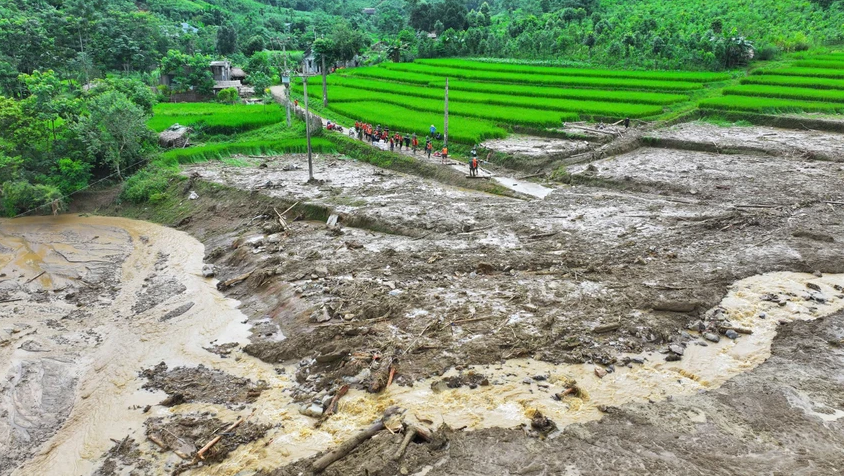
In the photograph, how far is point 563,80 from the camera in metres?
45.2

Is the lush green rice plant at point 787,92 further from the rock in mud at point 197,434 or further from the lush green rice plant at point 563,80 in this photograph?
the rock in mud at point 197,434

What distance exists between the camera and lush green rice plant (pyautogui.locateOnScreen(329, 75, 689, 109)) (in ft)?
125

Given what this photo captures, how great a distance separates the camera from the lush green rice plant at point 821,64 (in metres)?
41.3

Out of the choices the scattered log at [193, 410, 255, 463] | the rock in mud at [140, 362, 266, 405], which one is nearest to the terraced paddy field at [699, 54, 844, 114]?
the rock in mud at [140, 362, 266, 405]

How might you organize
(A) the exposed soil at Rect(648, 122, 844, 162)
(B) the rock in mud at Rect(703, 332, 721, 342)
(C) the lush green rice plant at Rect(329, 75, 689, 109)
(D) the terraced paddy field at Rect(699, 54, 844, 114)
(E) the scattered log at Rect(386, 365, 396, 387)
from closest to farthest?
1. (E) the scattered log at Rect(386, 365, 396, 387)
2. (B) the rock in mud at Rect(703, 332, 721, 342)
3. (A) the exposed soil at Rect(648, 122, 844, 162)
4. (D) the terraced paddy field at Rect(699, 54, 844, 114)
5. (C) the lush green rice plant at Rect(329, 75, 689, 109)

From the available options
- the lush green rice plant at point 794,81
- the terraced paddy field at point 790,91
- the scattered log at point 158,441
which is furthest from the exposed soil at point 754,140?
the scattered log at point 158,441

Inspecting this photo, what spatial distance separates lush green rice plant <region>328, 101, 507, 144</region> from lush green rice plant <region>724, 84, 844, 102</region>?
1823cm

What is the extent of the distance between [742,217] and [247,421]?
18.1 meters

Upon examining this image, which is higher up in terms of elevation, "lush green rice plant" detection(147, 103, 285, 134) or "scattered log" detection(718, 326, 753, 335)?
"lush green rice plant" detection(147, 103, 285, 134)

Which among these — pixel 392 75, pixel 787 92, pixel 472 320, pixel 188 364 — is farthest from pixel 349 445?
pixel 392 75

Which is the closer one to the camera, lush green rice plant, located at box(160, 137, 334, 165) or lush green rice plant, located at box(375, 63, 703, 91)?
lush green rice plant, located at box(160, 137, 334, 165)

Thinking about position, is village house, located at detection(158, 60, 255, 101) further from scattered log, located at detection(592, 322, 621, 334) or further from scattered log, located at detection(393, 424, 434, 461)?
scattered log, located at detection(393, 424, 434, 461)

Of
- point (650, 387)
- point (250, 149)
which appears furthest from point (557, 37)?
point (650, 387)

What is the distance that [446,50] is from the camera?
6719 centimetres
